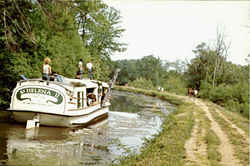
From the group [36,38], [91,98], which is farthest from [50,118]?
[36,38]

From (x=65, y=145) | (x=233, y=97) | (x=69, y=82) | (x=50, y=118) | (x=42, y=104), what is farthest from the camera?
(x=233, y=97)

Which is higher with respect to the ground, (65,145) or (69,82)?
(69,82)

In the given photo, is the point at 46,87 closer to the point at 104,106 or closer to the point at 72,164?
the point at 72,164

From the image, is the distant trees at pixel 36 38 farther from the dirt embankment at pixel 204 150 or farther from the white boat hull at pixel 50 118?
the dirt embankment at pixel 204 150

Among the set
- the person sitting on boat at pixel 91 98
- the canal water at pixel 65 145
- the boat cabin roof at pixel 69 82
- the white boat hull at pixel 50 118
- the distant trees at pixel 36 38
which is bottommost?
the canal water at pixel 65 145

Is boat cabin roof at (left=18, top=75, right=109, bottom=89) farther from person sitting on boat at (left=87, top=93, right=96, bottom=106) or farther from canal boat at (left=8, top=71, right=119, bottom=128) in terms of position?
person sitting on boat at (left=87, top=93, right=96, bottom=106)

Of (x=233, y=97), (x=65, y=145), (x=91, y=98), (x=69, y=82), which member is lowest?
(x=65, y=145)

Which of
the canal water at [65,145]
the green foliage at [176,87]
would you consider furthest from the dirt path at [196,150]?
the green foliage at [176,87]

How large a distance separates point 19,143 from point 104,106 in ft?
33.5

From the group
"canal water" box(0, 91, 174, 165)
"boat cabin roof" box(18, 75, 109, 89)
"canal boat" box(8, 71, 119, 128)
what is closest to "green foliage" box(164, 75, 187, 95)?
"boat cabin roof" box(18, 75, 109, 89)

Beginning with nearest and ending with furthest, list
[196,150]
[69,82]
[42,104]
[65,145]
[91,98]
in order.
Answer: [196,150], [65,145], [42,104], [69,82], [91,98]

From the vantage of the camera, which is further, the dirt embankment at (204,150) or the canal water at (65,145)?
the dirt embankment at (204,150)

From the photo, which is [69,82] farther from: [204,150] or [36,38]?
[204,150]

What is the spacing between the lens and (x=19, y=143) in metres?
10.3
